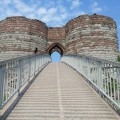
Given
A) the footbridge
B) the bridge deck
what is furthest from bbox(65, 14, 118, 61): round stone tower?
the bridge deck

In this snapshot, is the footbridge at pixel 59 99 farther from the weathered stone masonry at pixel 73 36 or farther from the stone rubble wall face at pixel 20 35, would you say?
the stone rubble wall face at pixel 20 35

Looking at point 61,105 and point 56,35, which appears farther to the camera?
point 56,35

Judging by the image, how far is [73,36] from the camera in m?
30.6

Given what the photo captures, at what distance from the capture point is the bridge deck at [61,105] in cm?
548

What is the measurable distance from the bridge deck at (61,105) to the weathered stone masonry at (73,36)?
2096cm

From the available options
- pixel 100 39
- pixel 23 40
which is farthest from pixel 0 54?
pixel 100 39

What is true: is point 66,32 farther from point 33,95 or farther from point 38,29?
point 33,95

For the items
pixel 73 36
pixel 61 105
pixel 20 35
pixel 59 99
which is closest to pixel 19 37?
pixel 20 35

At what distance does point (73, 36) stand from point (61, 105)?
24.7m

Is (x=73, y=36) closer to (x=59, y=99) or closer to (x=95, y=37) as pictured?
(x=95, y=37)

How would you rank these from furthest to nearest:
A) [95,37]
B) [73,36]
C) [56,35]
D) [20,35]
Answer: [56,35]
[73,36]
[20,35]
[95,37]

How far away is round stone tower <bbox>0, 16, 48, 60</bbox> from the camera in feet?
98.0

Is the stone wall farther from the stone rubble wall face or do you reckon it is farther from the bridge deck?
the bridge deck

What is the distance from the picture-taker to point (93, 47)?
93.4 feet
